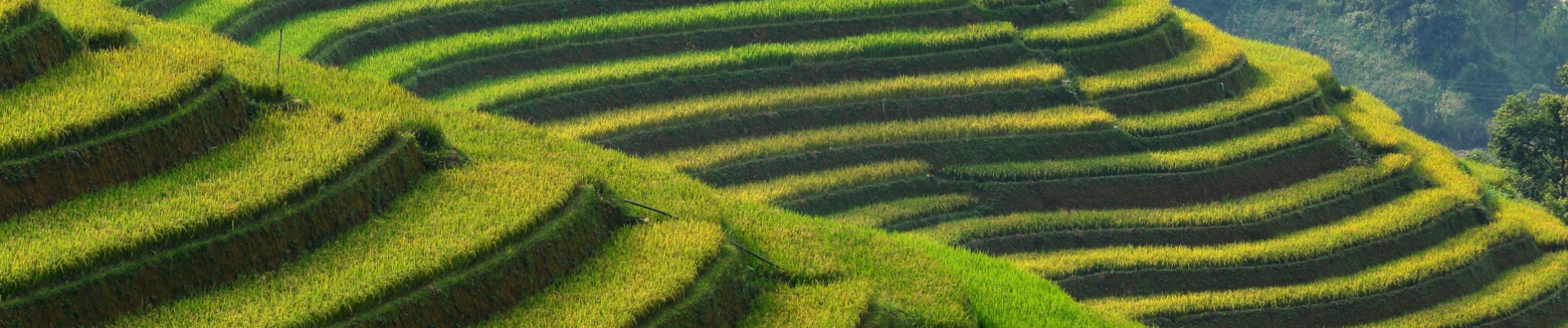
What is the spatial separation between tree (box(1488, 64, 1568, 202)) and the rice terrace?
79cm

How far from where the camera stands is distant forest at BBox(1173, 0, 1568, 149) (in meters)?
54.7

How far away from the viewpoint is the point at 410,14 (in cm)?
1997

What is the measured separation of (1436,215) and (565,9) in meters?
11.5

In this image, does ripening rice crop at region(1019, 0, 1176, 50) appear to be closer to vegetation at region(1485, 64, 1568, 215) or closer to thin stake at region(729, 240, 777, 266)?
vegetation at region(1485, 64, 1568, 215)

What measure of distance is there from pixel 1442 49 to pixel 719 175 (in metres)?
45.8

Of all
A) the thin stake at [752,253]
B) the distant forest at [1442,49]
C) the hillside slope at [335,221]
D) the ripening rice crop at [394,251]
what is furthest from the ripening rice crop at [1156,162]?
the distant forest at [1442,49]

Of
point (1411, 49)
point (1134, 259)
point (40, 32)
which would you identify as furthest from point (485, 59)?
point (1411, 49)

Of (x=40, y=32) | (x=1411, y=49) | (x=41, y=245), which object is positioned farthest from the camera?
(x=1411, y=49)

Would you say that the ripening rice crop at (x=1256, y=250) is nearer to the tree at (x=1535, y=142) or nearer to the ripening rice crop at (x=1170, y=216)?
the ripening rice crop at (x=1170, y=216)

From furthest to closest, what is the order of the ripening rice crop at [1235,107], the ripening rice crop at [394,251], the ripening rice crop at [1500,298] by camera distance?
the ripening rice crop at [1235,107] < the ripening rice crop at [1500,298] < the ripening rice crop at [394,251]

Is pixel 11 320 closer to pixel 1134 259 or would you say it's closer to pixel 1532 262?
pixel 1134 259

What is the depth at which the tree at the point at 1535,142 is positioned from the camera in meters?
28.3

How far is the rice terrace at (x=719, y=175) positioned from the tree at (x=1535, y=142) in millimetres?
791

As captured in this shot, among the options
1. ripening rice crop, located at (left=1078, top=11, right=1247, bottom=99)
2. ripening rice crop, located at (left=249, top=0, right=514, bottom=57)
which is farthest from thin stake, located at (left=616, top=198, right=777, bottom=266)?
ripening rice crop, located at (left=1078, top=11, right=1247, bottom=99)
